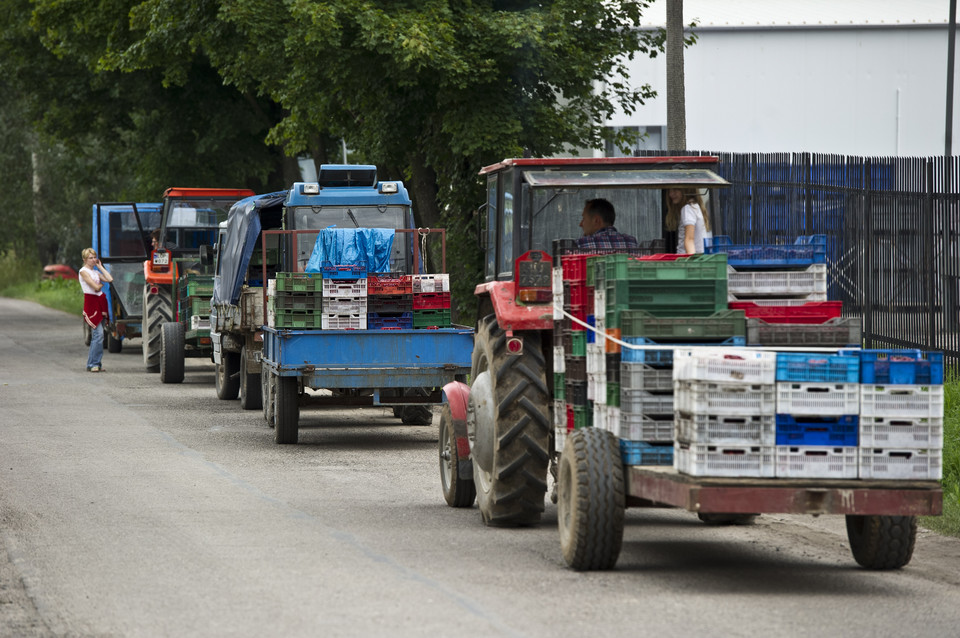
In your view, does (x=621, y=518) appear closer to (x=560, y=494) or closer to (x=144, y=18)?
(x=560, y=494)

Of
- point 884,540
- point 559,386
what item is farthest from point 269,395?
point 884,540

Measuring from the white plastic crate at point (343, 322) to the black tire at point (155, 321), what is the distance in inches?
403

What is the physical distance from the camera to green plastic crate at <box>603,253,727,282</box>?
8.09 metres

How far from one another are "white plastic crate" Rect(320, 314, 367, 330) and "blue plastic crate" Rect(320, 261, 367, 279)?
0.43 m

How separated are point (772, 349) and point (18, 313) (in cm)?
4131

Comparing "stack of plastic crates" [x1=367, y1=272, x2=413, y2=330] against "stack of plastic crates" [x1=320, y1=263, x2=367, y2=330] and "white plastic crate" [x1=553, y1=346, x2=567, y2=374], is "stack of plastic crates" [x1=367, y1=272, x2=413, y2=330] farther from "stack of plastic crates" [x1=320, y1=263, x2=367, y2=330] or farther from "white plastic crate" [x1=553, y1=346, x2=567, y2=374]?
"white plastic crate" [x1=553, y1=346, x2=567, y2=374]

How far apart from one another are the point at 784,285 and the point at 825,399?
4.56 ft

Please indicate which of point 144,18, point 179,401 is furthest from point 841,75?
point 179,401

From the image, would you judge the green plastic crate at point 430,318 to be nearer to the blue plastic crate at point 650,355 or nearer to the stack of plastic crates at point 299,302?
the stack of plastic crates at point 299,302

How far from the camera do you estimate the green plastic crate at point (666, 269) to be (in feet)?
26.6

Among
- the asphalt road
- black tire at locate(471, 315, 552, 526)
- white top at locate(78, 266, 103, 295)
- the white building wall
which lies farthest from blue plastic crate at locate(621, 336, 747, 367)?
the white building wall

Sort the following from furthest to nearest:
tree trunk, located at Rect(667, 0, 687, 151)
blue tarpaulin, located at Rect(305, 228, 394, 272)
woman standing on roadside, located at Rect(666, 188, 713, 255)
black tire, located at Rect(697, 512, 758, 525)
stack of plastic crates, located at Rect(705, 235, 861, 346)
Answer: tree trunk, located at Rect(667, 0, 687, 151) < blue tarpaulin, located at Rect(305, 228, 394, 272) < black tire, located at Rect(697, 512, 758, 525) < woman standing on roadside, located at Rect(666, 188, 713, 255) < stack of plastic crates, located at Rect(705, 235, 861, 346)

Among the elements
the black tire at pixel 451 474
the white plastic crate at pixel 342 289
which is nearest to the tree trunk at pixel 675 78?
the white plastic crate at pixel 342 289

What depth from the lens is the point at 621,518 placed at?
7898mm
